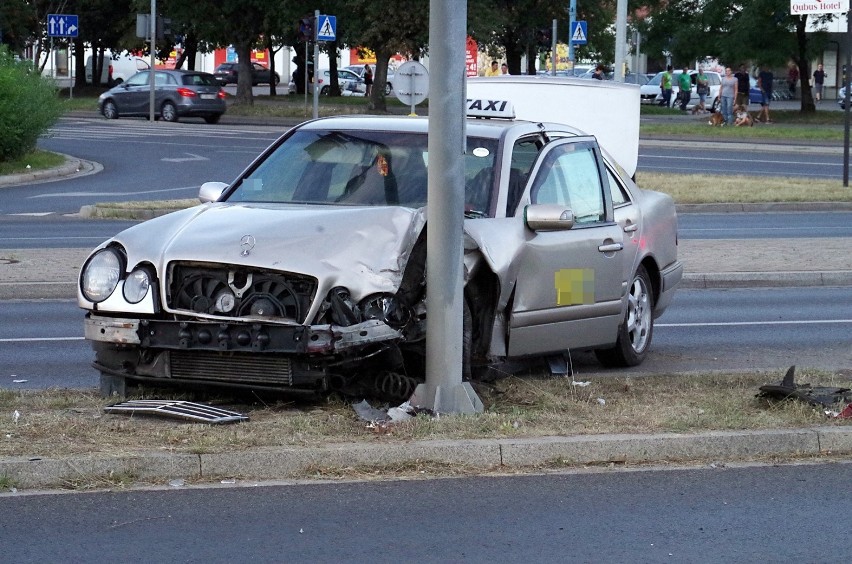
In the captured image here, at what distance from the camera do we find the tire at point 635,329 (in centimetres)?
959

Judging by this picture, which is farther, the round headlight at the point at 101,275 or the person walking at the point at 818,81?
the person walking at the point at 818,81

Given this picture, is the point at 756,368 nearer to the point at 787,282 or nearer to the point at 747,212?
the point at 787,282

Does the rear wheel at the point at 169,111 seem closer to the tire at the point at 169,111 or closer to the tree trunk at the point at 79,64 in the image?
the tire at the point at 169,111

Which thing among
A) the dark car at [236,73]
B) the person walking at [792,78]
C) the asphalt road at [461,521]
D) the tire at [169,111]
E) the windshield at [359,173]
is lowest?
the asphalt road at [461,521]

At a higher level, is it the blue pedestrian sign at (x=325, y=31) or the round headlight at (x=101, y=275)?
the blue pedestrian sign at (x=325, y=31)

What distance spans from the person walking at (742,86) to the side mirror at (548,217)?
123 feet

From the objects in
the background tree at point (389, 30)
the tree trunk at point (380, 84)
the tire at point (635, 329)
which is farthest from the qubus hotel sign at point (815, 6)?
the background tree at point (389, 30)

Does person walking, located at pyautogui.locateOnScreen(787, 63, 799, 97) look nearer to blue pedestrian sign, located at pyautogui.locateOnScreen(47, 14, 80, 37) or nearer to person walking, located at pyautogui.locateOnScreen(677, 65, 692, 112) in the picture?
person walking, located at pyautogui.locateOnScreen(677, 65, 692, 112)

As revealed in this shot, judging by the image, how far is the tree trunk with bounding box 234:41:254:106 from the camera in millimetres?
55500

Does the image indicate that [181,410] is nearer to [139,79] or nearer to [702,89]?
[139,79]

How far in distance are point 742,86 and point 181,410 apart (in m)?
40.0

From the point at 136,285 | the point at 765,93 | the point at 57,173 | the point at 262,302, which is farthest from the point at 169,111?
the point at 262,302

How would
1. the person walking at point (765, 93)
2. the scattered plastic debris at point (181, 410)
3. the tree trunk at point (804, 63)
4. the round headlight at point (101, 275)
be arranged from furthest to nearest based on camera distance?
the tree trunk at point (804, 63), the person walking at point (765, 93), the round headlight at point (101, 275), the scattered plastic debris at point (181, 410)

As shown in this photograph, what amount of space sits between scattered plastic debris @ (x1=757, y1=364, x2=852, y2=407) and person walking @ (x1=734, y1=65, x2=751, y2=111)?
37.8m
